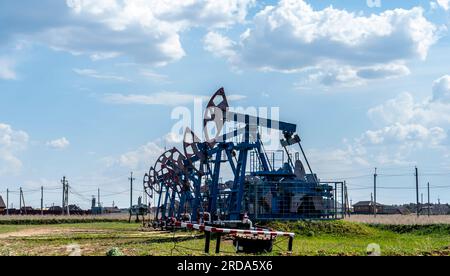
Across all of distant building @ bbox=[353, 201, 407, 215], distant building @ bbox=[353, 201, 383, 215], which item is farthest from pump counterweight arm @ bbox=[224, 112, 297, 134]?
distant building @ bbox=[353, 201, 383, 215]

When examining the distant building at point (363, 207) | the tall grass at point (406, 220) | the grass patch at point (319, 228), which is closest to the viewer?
the grass patch at point (319, 228)

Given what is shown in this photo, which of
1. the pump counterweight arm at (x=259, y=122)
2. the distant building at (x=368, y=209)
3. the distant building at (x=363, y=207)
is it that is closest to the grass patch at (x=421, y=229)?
the pump counterweight arm at (x=259, y=122)

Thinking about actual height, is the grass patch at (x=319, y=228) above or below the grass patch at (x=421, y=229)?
above

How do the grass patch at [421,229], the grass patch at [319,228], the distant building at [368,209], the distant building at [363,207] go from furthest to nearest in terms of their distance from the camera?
the distant building at [363,207]
the distant building at [368,209]
the grass patch at [421,229]
the grass patch at [319,228]

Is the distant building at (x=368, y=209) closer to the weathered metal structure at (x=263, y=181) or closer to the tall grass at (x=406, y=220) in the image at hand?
the tall grass at (x=406, y=220)

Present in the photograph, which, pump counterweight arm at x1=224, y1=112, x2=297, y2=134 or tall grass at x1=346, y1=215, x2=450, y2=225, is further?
tall grass at x1=346, y1=215, x2=450, y2=225

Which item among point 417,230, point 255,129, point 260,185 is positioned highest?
point 255,129

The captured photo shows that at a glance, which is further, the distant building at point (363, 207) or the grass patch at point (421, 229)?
the distant building at point (363, 207)

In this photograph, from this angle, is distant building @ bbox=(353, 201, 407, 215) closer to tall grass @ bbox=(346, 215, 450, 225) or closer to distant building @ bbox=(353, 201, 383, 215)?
distant building @ bbox=(353, 201, 383, 215)
